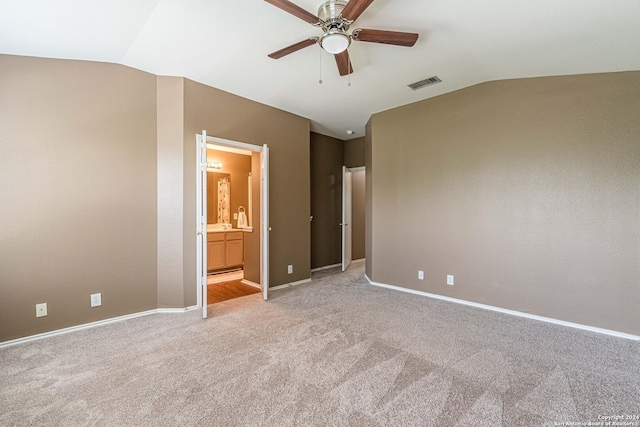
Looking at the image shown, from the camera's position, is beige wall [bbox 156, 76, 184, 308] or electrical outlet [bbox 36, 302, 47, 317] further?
beige wall [bbox 156, 76, 184, 308]

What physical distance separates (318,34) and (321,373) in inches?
112

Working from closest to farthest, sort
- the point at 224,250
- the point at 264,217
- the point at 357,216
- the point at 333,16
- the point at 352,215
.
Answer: the point at 333,16 < the point at 264,217 < the point at 224,250 < the point at 352,215 < the point at 357,216

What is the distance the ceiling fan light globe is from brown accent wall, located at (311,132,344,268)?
3417 mm

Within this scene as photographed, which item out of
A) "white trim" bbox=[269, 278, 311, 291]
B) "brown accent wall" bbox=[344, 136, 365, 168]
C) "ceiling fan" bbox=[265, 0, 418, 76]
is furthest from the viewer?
"brown accent wall" bbox=[344, 136, 365, 168]

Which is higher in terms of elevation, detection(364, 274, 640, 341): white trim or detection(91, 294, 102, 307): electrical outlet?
detection(91, 294, 102, 307): electrical outlet

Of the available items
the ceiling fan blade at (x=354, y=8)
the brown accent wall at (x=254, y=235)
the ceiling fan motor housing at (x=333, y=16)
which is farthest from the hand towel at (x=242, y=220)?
the ceiling fan blade at (x=354, y=8)

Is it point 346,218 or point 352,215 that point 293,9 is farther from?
point 352,215

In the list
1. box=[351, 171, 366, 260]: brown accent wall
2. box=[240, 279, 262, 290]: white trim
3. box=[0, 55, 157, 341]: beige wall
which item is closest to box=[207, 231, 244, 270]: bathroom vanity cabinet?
box=[240, 279, 262, 290]: white trim

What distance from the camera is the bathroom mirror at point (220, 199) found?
230 inches

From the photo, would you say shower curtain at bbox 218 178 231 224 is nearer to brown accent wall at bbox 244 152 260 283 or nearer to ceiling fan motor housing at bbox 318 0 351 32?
brown accent wall at bbox 244 152 260 283

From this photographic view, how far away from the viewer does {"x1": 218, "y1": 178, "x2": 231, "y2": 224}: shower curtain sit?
5.87 meters

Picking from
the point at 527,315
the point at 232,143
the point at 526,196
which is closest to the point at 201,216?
the point at 232,143

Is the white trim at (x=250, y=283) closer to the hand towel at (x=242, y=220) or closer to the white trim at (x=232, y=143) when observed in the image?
the hand towel at (x=242, y=220)

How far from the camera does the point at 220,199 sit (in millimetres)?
5898
